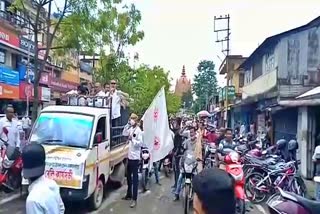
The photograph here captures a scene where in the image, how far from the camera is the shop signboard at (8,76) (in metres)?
25.9

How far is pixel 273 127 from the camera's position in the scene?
2650 centimetres

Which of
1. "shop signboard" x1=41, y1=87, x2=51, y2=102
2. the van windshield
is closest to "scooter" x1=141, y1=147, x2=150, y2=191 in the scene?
the van windshield

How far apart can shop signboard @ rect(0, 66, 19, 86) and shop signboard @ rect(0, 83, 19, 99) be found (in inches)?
7.9

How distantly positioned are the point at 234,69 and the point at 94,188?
4020 cm

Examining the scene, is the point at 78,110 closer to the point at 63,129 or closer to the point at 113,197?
the point at 63,129

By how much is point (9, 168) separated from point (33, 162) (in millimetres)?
8254

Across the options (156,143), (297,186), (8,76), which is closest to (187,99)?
(8,76)

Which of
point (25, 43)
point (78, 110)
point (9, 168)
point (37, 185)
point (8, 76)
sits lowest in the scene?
point (9, 168)

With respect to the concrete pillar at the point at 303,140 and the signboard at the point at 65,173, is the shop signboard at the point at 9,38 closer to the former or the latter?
the concrete pillar at the point at 303,140

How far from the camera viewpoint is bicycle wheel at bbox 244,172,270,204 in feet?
40.9

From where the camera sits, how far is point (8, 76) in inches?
1056

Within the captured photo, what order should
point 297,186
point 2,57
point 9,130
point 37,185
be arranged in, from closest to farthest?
point 37,185
point 297,186
point 9,130
point 2,57

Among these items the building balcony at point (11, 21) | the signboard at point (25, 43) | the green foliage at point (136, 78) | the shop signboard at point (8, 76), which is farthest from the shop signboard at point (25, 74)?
the green foliage at point (136, 78)

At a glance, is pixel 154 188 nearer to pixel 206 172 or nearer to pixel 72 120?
pixel 72 120
